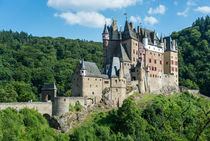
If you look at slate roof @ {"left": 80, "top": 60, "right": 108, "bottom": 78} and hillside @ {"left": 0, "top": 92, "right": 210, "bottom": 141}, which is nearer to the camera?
hillside @ {"left": 0, "top": 92, "right": 210, "bottom": 141}

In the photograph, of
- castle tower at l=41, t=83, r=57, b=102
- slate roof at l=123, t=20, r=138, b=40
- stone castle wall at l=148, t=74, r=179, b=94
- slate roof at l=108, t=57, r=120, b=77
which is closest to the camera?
castle tower at l=41, t=83, r=57, b=102

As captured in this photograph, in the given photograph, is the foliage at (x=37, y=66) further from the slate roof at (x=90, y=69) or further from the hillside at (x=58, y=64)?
the slate roof at (x=90, y=69)

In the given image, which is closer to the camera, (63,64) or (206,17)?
(63,64)

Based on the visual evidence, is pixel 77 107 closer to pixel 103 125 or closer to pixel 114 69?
pixel 103 125

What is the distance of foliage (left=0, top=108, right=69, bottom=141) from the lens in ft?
132

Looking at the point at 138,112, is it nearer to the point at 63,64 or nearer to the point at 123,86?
the point at 123,86

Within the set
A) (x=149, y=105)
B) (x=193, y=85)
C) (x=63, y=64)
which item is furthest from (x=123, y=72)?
(x=63, y=64)

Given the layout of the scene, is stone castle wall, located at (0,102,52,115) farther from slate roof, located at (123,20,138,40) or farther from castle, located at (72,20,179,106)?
slate roof, located at (123,20,138,40)

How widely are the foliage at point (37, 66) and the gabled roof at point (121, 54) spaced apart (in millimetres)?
24142

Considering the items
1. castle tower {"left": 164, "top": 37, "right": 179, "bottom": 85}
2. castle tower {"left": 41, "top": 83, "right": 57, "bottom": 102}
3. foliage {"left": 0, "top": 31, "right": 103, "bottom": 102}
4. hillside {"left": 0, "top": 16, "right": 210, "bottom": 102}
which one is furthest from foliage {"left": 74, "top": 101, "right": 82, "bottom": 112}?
castle tower {"left": 164, "top": 37, "right": 179, "bottom": 85}

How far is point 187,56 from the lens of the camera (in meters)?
114

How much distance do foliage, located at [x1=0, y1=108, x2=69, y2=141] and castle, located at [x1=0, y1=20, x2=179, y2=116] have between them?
5.80 feet

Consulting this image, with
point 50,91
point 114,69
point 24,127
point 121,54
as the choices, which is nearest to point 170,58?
point 121,54

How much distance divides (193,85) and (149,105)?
145ft
